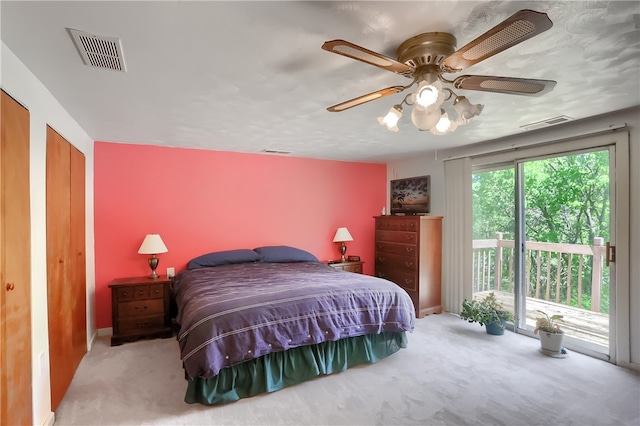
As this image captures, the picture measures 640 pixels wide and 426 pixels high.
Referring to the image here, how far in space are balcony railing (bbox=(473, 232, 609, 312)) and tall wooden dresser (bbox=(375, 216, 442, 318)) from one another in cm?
53

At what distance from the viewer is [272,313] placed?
8.05ft

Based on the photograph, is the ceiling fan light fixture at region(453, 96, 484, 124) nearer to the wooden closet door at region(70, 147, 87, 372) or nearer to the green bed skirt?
the green bed skirt

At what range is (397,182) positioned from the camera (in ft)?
17.5

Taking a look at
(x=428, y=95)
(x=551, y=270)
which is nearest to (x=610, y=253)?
(x=551, y=270)

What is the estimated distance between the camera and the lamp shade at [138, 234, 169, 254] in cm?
358

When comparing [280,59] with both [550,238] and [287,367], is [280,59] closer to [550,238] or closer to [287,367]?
[287,367]

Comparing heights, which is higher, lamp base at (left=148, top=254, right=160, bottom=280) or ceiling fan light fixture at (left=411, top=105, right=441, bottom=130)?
ceiling fan light fixture at (left=411, top=105, right=441, bottom=130)

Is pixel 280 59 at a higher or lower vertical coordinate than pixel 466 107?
higher

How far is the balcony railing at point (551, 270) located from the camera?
330cm

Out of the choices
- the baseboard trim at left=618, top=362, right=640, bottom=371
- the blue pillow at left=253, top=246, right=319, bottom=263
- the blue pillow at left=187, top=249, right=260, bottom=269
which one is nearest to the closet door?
the blue pillow at left=187, top=249, right=260, bottom=269

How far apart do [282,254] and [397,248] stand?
174cm

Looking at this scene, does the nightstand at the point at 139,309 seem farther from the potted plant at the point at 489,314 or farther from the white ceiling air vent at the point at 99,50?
the potted plant at the point at 489,314

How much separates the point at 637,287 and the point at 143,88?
440 centimetres

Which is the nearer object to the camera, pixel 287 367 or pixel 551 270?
pixel 287 367
